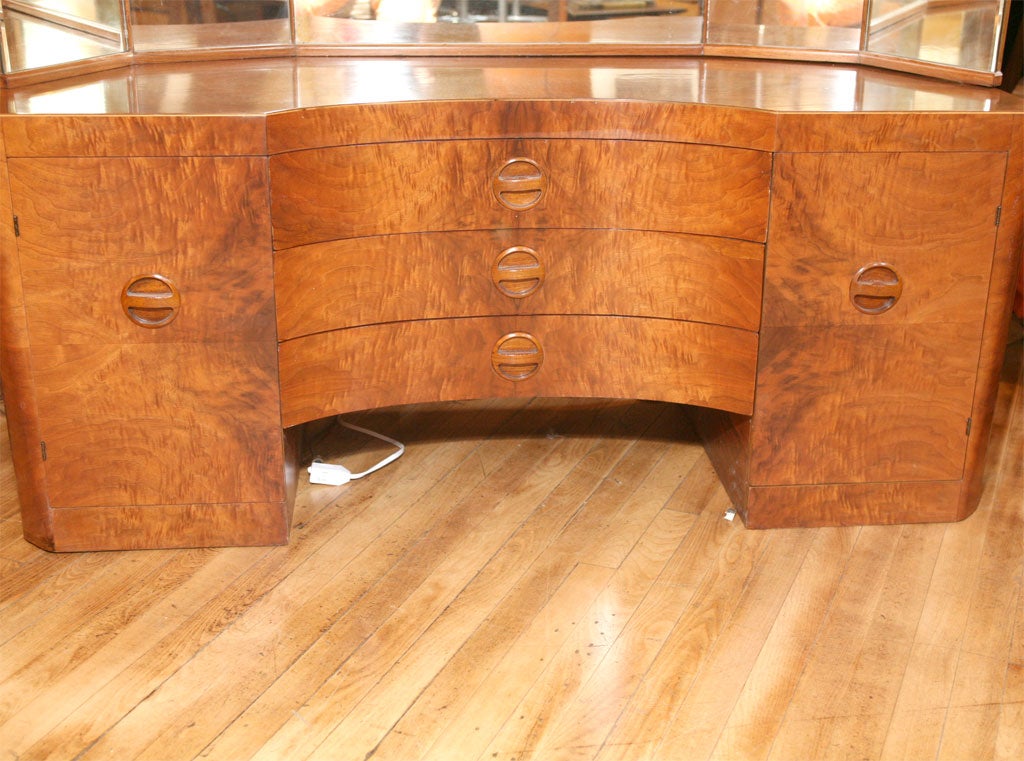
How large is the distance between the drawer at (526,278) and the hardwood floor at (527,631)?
35 cm

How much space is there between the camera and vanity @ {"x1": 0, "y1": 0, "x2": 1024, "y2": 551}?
162cm

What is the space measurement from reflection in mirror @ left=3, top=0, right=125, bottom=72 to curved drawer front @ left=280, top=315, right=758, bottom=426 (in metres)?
0.61

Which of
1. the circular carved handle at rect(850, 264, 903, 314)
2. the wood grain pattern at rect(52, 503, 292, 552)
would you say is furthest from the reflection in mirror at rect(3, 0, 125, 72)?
the circular carved handle at rect(850, 264, 903, 314)

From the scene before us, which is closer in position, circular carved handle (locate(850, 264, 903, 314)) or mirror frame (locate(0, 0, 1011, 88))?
circular carved handle (locate(850, 264, 903, 314))

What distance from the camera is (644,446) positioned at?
214cm

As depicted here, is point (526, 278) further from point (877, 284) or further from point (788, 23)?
point (788, 23)

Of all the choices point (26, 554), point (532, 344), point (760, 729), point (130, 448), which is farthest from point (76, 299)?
point (760, 729)

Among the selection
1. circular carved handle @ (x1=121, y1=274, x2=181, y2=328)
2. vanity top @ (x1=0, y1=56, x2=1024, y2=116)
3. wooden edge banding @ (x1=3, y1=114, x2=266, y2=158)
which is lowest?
circular carved handle @ (x1=121, y1=274, x2=181, y2=328)

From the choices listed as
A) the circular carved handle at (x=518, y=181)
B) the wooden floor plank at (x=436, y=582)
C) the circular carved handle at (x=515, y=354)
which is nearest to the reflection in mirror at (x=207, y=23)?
the circular carved handle at (x=518, y=181)

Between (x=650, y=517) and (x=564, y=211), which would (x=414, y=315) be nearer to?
(x=564, y=211)

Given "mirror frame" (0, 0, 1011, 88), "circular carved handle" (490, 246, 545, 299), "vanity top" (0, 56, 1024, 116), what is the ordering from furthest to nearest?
"mirror frame" (0, 0, 1011, 88) → "circular carved handle" (490, 246, 545, 299) → "vanity top" (0, 56, 1024, 116)

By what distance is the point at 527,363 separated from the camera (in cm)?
182

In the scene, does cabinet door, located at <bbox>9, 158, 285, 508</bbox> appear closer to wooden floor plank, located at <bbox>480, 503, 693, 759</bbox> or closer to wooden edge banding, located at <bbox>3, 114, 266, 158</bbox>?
wooden edge banding, located at <bbox>3, 114, 266, 158</bbox>

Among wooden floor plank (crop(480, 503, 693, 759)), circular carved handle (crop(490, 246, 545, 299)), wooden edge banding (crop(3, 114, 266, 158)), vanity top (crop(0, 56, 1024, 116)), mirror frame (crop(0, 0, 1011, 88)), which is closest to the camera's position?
wooden floor plank (crop(480, 503, 693, 759))
